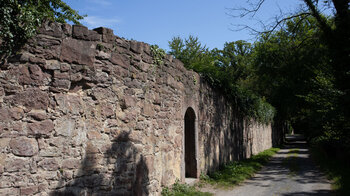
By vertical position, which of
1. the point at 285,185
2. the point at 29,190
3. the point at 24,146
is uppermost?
Answer: the point at 24,146

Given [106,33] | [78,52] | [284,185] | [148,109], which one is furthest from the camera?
[284,185]

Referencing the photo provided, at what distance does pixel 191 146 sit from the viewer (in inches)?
316

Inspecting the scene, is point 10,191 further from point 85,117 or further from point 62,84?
point 62,84

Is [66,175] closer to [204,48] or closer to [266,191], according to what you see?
[266,191]

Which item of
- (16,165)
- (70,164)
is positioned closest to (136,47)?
(70,164)

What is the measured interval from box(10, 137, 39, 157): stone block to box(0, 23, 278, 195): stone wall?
0.01m

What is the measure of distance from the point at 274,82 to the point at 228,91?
45.9 ft

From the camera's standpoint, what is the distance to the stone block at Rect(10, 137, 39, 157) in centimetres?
340

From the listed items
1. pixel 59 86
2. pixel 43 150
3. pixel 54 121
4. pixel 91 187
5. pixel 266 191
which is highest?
pixel 59 86

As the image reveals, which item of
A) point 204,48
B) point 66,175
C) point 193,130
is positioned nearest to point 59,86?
point 66,175

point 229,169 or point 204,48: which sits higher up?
point 204,48

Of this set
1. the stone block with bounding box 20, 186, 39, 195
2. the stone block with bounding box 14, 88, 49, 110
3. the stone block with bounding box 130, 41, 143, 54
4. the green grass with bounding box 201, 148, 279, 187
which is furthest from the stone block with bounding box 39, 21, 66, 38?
the green grass with bounding box 201, 148, 279, 187

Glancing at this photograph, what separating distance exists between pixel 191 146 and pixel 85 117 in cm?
441

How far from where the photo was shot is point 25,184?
3412 mm
